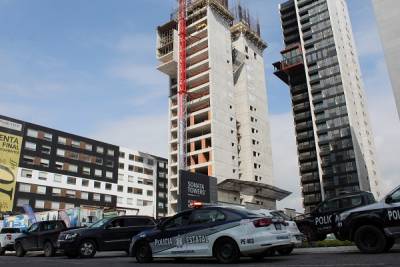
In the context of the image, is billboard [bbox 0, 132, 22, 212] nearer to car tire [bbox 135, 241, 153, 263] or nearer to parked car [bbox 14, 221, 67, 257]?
parked car [bbox 14, 221, 67, 257]

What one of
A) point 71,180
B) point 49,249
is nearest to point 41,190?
point 71,180

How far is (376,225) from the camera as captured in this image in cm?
1076

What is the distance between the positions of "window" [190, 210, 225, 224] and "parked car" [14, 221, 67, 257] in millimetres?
9457

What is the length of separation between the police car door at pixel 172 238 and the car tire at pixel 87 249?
444cm

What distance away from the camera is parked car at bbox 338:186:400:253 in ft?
34.0

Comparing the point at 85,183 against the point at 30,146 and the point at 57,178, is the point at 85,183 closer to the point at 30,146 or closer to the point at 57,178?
the point at 57,178

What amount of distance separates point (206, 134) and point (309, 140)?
105 feet

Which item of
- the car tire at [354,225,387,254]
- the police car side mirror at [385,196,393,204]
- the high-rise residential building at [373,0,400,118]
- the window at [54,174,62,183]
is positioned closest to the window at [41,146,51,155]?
the window at [54,174,62,183]

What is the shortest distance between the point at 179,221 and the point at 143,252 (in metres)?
1.61

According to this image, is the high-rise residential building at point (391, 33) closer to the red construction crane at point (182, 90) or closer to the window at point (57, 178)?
the red construction crane at point (182, 90)

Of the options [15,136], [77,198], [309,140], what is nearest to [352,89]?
[309,140]

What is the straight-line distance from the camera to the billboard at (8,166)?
230 ft

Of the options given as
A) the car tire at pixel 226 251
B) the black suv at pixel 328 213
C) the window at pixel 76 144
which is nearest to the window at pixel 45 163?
the window at pixel 76 144

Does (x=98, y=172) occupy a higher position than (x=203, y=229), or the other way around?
(x=98, y=172)
